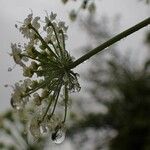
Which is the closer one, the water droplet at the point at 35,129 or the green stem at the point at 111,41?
the green stem at the point at 111,41

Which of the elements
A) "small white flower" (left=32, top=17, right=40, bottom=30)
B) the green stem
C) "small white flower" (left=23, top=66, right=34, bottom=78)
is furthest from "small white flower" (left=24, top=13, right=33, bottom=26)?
the green stem

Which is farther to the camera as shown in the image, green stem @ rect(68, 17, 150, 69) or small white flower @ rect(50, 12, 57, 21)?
small white flower @ rect(50, 12, 57, 21)

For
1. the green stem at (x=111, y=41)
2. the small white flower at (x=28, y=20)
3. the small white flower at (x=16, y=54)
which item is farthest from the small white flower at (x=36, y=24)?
the green stem at (x=111, y=41)

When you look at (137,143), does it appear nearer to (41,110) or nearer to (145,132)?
(145,132)

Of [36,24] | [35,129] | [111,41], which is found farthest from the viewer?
[36,24]

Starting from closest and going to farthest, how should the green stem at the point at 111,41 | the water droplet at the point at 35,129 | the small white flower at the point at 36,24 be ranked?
the green stem at the point at 111,41, the water droplet at the point at 35,129, the small white flower at the point at 36,24

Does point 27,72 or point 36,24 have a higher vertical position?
point 36,24

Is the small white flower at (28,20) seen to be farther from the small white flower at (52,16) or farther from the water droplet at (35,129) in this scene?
the water droplet at (35,129)

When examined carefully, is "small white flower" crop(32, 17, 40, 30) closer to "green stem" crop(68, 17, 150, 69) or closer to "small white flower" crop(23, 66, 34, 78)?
"small white flower" crop(23, 66, 34, 78)

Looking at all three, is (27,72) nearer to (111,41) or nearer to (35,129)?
(35,129)

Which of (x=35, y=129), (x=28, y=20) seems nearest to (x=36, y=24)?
(x=28, y=20)

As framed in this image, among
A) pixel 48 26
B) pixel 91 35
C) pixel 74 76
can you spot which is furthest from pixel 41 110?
pixel 91 35
